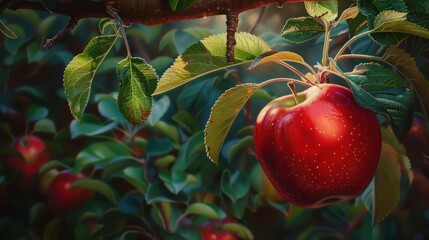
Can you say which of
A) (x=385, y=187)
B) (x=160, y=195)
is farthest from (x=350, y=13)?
(x=160, y=195)

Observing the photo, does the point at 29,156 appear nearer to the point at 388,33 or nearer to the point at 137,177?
the point at 137,177

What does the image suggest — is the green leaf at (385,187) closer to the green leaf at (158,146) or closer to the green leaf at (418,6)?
the green leaf at (418,6)

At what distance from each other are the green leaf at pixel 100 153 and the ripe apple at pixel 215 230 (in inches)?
6.1

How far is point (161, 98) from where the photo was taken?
844 mm

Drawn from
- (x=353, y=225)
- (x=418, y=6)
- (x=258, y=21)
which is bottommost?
(x=353, y=225)

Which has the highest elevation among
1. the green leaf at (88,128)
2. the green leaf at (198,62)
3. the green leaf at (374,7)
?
the green leaf at (374,7)

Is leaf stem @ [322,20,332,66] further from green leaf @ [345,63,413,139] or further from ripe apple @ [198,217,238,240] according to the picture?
ripe apple @ [198,217,238,240]

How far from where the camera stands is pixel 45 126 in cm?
90

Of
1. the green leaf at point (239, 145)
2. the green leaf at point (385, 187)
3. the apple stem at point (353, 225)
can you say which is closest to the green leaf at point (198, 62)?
the green leaf at point (385, 187)

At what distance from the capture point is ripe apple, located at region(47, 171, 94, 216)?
2.85ft

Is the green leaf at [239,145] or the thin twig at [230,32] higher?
the thin twig at [230,32]

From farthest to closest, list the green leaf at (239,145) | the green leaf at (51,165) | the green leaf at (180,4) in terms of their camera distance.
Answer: the green leaf at (51,165), the green leaf at (239,145), the green leaf at (180,4)

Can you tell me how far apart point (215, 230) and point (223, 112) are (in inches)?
15.4

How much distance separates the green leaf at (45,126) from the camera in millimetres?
897
